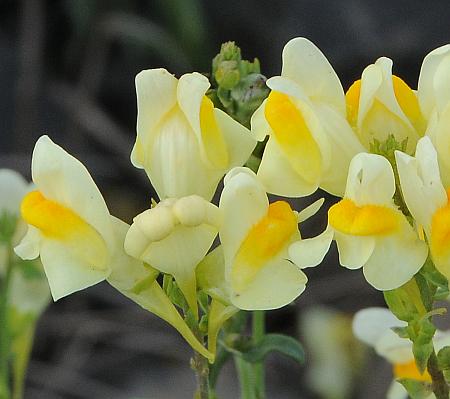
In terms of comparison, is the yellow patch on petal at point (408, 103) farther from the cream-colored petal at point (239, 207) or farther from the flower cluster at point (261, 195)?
the cream-colored petal at point (239, 207)

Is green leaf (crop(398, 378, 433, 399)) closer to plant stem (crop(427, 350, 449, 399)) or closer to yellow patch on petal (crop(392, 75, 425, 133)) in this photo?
plant stem (crop(427, 350, 449, 399))

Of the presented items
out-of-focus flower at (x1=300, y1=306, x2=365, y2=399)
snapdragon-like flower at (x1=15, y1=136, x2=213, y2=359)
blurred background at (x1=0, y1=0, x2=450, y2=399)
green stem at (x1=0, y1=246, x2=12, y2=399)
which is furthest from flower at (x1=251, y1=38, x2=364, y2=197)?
out-of-focus flower at (x1=300, y1=306, x2=365, y2=399)

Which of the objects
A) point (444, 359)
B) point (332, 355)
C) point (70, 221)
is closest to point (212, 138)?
point (70, 221)

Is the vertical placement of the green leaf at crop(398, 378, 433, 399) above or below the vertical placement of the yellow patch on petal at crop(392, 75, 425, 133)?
below

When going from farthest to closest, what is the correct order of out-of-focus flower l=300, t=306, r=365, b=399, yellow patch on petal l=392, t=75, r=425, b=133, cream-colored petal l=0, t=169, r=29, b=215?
1. out-of-focus flower l=300, t=306, r=365, b=399
2. cream-colored petal l=0, t=169, r=29, b=215
3. yellow patch on petal l=392, t=75, r=425, b=133

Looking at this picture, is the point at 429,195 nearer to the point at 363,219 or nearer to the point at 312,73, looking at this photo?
the point at 363,219

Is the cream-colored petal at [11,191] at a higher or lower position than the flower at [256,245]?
higher

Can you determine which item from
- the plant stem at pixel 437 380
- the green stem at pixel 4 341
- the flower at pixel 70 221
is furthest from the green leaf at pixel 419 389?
the green stem at pixel 4 341
